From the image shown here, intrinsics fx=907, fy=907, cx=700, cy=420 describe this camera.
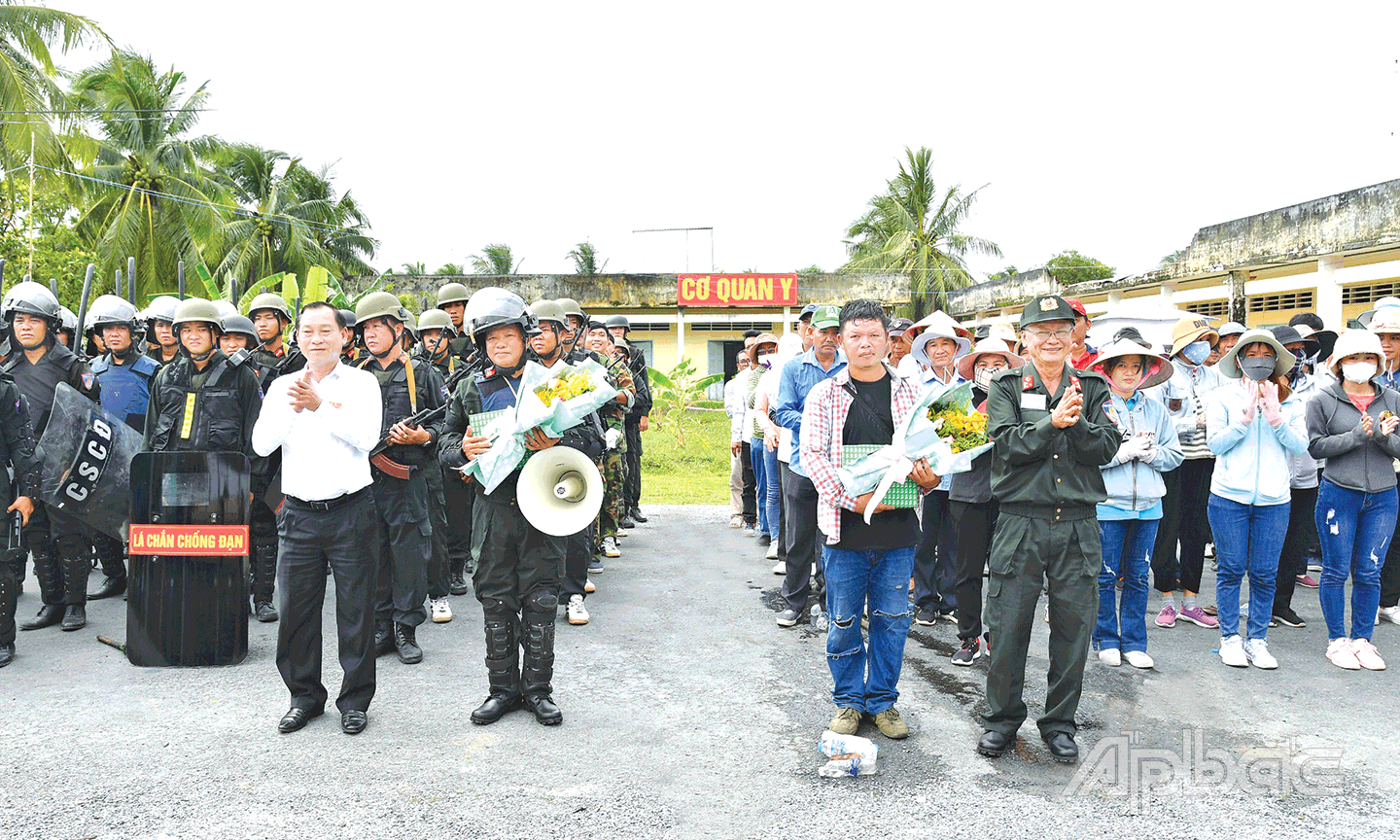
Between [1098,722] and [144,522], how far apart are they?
206 inches

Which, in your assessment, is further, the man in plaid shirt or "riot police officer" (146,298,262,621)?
"riot police officer" (146,298,262,621)

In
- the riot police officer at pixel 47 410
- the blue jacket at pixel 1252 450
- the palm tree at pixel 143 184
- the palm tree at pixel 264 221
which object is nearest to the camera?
the blue jacket at pixel 1252 450

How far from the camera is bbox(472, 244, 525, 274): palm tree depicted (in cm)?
4744

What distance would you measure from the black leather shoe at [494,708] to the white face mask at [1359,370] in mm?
5369

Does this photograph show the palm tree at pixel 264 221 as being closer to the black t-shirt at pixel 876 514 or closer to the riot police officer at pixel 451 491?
the riot police officer at pixel 451 491

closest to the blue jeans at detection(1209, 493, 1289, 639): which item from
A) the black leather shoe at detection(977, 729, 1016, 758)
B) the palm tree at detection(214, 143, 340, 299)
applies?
the black leather shoe at detection(977, 729, 1016, 758)

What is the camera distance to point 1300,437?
5.56 meters

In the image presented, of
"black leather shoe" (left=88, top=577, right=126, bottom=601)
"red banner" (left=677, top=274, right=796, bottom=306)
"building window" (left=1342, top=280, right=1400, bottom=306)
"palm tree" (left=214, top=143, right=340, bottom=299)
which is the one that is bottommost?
"black leather shoe" (left=88, top=577, right=126, bottom=601)

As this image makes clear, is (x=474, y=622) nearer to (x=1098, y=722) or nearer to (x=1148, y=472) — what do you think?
(x=1098, y=722)

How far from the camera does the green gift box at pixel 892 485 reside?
4.15m

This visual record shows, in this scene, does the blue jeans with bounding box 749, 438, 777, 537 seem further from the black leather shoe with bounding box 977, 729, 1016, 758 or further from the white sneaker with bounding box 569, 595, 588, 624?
the black leather shoe with bounding box 977, 729, 1016, 758

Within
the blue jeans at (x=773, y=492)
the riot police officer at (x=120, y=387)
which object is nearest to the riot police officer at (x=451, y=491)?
the riot police officer at (x=120, y=387)

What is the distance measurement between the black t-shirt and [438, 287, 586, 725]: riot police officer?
145 cm

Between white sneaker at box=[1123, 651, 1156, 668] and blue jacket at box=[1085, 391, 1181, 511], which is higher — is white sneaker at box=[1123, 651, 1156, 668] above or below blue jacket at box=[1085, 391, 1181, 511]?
below
